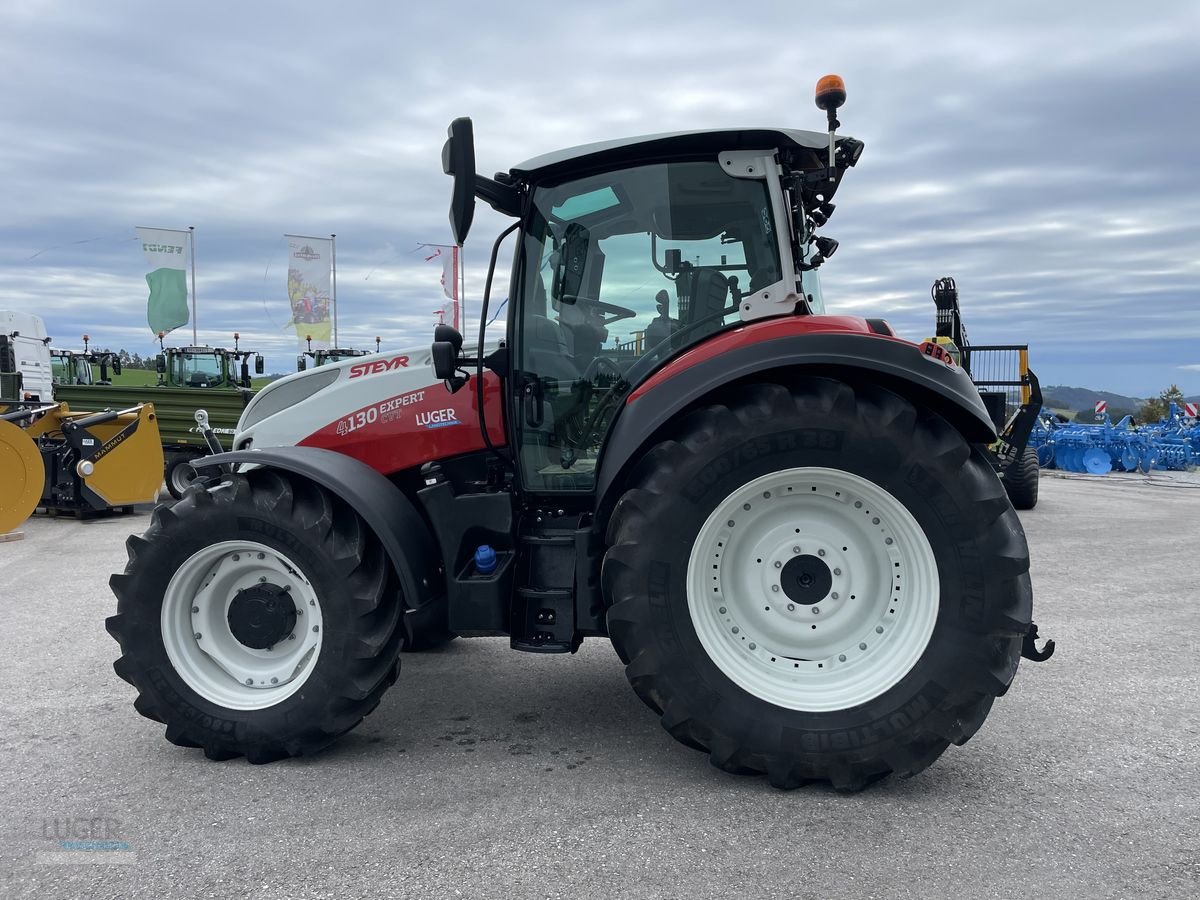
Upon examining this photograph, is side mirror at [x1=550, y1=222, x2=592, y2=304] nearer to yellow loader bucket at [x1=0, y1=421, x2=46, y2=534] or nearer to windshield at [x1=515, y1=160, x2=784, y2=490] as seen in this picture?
windshield at [x1=515, y1=160, x2=784, y2=490]

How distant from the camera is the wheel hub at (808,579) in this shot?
3260 millimetres

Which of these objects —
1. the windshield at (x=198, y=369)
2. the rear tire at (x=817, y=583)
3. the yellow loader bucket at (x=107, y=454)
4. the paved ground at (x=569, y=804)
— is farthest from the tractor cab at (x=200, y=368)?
the rear tire at (x=817, y=583)

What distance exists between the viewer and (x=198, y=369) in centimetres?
1552

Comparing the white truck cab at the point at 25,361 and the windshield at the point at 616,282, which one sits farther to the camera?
the white truck cab at the point at 25,361

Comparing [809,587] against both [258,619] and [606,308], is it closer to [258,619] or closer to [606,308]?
[606,308]

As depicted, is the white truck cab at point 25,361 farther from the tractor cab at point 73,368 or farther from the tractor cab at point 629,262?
the tractor cab at point 629,262

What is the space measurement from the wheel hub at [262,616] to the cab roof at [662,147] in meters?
1.93

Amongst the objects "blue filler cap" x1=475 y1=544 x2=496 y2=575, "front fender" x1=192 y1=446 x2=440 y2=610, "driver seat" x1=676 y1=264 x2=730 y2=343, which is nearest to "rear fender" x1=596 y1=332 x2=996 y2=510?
"driver seat" x1=676 y1=264 x2=730 y2=343

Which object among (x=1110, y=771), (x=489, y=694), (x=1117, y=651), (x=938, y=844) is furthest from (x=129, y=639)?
(x=1117, y=651)

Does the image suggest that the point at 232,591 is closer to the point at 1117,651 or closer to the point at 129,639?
the point at 129,639

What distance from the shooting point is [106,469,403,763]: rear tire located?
133 inches

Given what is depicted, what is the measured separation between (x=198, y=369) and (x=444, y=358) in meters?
13.7

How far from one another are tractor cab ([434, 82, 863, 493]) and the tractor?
→ 0.4 inches

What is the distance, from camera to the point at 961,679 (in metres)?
2.99
